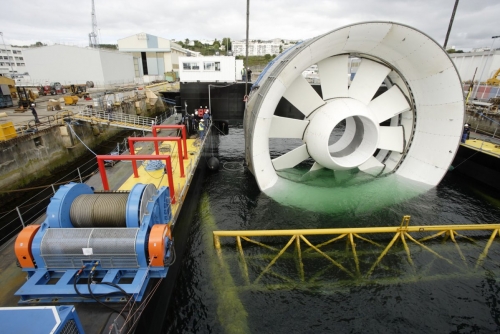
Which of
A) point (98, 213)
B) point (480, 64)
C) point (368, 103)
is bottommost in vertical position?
point (98, 213)

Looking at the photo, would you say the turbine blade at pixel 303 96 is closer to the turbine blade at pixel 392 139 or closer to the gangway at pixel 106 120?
the turbine blade at pixel 392 139

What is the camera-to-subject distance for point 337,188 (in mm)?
13055

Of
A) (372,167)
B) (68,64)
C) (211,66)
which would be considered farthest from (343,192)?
(68,64)

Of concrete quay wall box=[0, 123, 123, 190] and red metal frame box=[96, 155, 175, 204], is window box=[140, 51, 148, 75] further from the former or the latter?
red metal frame box=[96, 155, 175, 204]

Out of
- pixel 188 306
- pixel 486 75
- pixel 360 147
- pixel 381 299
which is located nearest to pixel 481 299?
pixel 381 299

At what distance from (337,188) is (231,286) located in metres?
7.63

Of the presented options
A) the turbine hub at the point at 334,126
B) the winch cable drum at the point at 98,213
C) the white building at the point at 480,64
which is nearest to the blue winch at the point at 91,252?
the winch cable drum at the point at 98,213

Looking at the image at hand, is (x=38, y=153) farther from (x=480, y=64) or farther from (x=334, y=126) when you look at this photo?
(x=480, y=64)

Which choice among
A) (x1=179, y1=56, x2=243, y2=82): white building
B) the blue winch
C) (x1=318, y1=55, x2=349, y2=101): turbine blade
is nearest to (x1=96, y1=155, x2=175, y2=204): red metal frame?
the blue winch

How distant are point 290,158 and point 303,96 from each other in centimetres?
309

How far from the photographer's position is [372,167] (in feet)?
47.3

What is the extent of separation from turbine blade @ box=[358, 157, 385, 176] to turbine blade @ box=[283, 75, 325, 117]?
14.6 ft

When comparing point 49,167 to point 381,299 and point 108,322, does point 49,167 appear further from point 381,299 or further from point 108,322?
point 381,299

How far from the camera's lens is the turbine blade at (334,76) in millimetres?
12141
